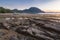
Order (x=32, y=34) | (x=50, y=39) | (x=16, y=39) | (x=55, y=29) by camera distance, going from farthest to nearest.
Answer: (x=55, y=29) < (x=32, y=34) < (x=16, y=39) < (x=50, y=39)

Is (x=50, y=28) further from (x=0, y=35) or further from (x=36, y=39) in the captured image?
(x=0, y=35)

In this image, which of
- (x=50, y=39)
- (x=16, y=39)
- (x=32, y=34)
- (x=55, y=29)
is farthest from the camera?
(x=55, y=29)

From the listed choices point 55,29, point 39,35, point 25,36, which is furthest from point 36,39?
point 55,29

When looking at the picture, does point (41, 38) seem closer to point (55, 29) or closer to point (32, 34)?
point (32, 34)

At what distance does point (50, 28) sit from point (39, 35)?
5.19 feet

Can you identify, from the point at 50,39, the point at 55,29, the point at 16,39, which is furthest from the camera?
the point at 55,29

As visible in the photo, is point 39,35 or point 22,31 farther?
point 22,31

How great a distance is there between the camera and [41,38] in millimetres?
7445

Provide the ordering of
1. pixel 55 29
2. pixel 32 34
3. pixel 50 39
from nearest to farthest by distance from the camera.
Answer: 1. pixel 50 39
2. pixel 32 34
3. pixel 55 29

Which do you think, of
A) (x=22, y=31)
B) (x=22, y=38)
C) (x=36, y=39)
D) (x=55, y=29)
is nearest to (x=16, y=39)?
(x=22, y=38)

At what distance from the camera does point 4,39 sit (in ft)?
26.6

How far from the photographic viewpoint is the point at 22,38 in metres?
7.94

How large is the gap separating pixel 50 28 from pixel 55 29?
0.48 m

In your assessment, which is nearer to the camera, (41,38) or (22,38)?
(41,38)
